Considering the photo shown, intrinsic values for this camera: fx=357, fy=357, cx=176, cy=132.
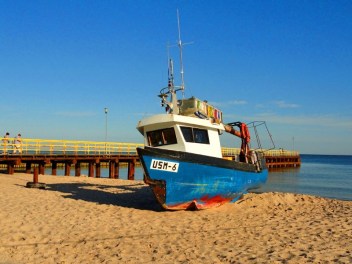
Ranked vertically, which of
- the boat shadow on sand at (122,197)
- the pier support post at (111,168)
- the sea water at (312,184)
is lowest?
the sea water at (312,184)

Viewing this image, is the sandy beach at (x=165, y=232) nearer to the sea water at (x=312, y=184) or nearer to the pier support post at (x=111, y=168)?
the sea water at (x=312, y=184)

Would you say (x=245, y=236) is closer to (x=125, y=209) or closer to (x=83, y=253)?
(x=83, y=253)

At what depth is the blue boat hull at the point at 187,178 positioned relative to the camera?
38.9 ft

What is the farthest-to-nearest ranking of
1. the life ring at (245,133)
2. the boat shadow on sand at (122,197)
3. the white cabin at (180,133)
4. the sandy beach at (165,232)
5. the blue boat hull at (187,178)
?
the life ring at (245,133) → the boat shadow on sand at (122,197) → the white cabin at (180,133) → the blue boat hull at (187,178) → the sandy beach at (165,232)

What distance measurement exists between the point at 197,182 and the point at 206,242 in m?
3.77

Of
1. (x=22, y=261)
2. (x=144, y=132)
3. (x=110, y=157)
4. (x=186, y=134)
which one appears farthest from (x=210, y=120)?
(x=110, y=157)

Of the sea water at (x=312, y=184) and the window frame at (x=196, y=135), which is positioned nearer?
the window frame at (x=196, y=135)

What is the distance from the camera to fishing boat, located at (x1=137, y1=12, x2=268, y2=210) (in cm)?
1191

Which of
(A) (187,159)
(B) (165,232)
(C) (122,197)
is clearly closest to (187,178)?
(A) (187,159)

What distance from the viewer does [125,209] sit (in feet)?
43.1

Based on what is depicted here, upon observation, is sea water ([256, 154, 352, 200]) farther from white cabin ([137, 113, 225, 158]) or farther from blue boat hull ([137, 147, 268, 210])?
white cabin ([137, 113, 225, 158])

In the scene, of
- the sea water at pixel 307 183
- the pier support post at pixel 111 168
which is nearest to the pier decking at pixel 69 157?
the pier support post at pixel 111 168

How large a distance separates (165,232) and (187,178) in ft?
9.06

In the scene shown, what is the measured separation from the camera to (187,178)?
12.2 m
